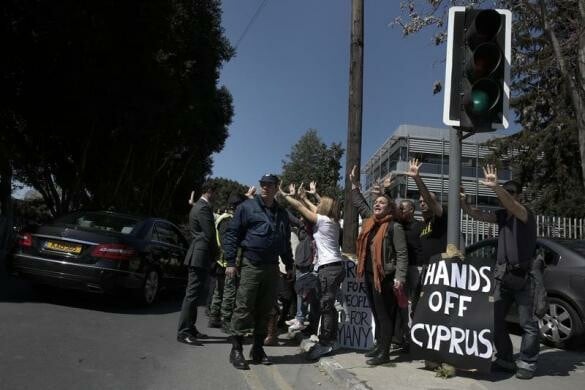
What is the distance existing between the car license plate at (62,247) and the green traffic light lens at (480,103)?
5.68 meters

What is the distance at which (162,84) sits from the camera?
60.1ft

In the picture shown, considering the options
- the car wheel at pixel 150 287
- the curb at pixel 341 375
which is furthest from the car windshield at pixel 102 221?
the curb at pixel 341 375

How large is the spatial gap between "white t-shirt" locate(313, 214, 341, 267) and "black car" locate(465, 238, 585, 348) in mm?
2982

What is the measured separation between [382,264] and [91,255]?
171 inches

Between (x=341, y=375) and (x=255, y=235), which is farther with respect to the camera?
(x=255, y=235)

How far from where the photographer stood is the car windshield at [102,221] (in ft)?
28.5

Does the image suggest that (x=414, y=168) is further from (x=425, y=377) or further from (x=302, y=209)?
(x=425, y=377)

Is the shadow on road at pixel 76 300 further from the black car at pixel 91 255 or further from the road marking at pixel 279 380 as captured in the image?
the road marking at pixel 279 380

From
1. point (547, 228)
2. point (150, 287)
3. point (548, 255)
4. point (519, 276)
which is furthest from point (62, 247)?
point (547, 228)

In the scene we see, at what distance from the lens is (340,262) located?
6414mm

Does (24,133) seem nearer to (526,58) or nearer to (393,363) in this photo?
(526,58)

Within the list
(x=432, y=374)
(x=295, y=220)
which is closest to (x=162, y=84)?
(x=295, y=220)

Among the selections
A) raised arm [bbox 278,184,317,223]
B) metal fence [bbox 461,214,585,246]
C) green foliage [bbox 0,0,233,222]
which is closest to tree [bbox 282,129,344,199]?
green foliage [bbox 0,0,233,222]

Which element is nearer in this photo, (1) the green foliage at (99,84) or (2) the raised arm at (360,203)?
(2) the raised arm at (360,203)
